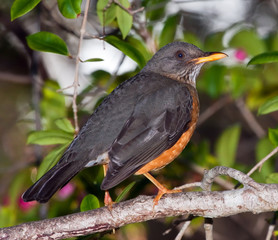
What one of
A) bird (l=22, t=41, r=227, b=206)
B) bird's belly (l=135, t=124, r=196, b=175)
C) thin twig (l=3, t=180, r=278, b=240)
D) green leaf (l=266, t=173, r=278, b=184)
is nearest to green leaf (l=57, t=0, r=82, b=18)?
bird (l=22, t=41, r=227, b=206)

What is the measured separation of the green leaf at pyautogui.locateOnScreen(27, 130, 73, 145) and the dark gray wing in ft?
1.78

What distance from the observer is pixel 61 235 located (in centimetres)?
390

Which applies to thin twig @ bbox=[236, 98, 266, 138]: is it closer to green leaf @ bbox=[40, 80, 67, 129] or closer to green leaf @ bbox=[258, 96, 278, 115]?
green leaf @ bbox=[40, 80, 67, 129]

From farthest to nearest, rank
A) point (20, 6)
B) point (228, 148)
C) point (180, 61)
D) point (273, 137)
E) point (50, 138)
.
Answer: point (228, 148), point (180, 61), point (50, 138), point (273, 137), point (20, 6)

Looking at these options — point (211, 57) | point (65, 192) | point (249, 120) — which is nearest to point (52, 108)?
point (65, 192)

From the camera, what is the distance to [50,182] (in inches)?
165

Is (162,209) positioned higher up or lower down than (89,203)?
lower down

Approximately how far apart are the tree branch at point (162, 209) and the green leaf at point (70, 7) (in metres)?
1.68

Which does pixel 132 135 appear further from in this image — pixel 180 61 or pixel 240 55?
pixel 240 55

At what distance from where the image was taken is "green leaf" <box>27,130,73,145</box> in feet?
15.4

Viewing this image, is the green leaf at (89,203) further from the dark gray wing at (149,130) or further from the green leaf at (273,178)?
the green leaf at (273,178)

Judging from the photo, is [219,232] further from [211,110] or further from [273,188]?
[273,188]

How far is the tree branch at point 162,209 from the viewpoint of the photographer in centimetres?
A: 388

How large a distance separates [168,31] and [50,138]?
2299 mm
